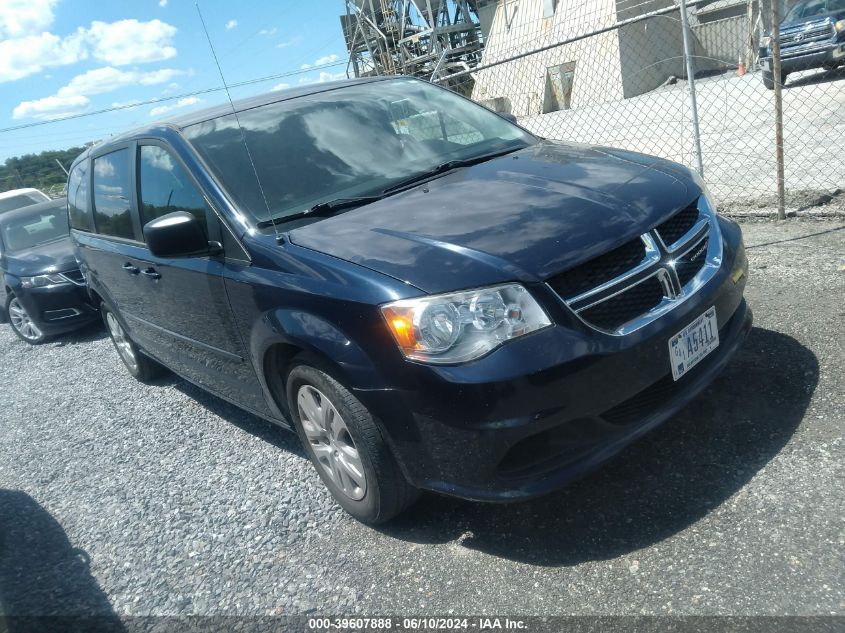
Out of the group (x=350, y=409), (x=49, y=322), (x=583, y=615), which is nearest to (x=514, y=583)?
(x=583, y=615)

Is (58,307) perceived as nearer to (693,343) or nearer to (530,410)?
(530,410)

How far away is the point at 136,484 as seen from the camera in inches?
157

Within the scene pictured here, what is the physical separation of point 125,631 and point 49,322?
603 cm

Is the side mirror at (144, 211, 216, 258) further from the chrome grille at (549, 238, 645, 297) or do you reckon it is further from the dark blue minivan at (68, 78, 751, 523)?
the chrome grille at (549, 238, 645, 297)

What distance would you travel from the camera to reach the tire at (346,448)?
8.89 feet

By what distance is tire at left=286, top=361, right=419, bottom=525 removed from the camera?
2709 mm

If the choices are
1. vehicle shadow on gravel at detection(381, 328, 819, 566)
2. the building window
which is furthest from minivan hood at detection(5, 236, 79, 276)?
the building window

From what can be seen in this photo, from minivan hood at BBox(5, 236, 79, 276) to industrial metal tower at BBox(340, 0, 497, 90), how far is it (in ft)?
72.1

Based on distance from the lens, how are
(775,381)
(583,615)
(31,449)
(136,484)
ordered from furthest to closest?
(31,449)
(136,484)
(775,381)
(583,615)

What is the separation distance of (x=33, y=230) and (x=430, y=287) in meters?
8.29

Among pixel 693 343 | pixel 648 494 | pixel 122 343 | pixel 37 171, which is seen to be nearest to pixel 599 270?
pixel 693 343

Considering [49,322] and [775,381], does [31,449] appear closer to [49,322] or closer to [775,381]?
[49,322]

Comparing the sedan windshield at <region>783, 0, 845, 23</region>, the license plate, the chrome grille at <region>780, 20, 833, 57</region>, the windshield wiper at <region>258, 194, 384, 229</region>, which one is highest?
the windshield wiper at <region>258, 194, 384, 229</region>

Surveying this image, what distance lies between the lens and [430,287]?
2.46 meters
